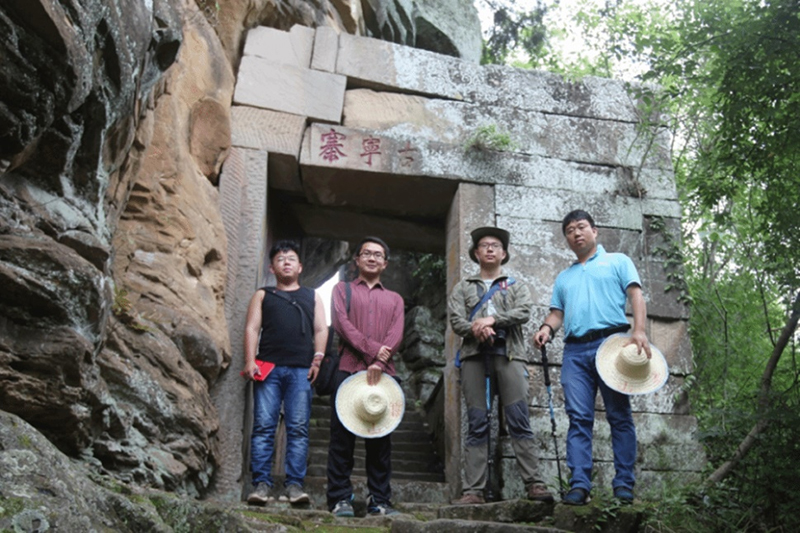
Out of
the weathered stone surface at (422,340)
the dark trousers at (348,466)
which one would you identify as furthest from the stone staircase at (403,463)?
the weathered stone surface at (422,340)

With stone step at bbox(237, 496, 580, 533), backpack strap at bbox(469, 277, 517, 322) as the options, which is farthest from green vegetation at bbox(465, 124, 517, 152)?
stone step at bbox(237, 496, 580, 533)

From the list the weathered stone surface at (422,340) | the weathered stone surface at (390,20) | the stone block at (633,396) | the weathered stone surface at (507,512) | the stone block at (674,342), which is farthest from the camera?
the weathered stone surface at (422,340)

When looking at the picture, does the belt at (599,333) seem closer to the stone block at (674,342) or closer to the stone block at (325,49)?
the stone block at (674,342)

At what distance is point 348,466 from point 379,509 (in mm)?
333

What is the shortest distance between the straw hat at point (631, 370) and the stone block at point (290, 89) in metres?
3.12

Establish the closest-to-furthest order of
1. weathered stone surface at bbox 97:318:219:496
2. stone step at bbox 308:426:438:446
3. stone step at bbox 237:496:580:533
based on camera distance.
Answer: stone step at bbox 237:496:580:533
weathered stone surface at bbox 97:318:219:496
stone step at bbox 308:426:438:446

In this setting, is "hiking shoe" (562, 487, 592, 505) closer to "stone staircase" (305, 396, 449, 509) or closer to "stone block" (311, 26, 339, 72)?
"stone staircase" (305, 396, 449, 509)

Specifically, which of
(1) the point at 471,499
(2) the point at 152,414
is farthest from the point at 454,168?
(2) the point at 152,414

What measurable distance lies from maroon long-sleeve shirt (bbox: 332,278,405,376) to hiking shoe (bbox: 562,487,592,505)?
137cm

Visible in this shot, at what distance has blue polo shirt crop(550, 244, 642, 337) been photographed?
4.72 metres

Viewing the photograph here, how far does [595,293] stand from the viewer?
4816 mm

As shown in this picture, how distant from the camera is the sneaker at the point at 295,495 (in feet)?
15.2

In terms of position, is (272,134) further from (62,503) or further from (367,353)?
(62,503)

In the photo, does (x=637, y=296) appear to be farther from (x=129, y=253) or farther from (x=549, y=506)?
(x=129, y=253)
